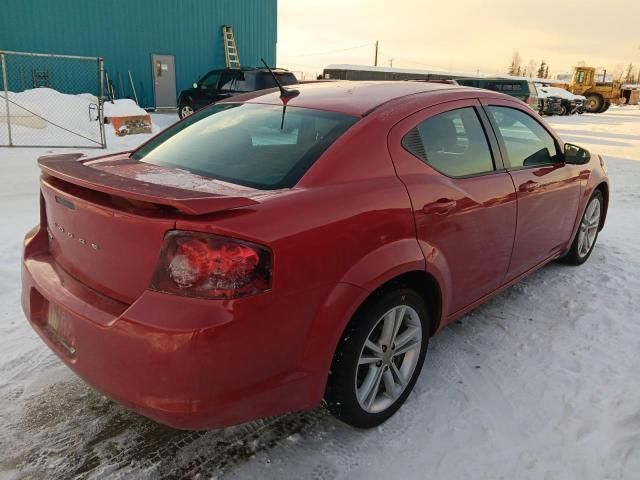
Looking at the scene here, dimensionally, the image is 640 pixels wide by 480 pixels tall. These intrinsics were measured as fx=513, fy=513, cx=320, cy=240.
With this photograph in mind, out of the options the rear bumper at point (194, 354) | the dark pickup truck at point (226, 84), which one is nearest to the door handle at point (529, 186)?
the rear bumper at point (194, 354)

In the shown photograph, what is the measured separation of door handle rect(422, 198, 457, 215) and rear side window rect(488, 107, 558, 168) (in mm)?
869

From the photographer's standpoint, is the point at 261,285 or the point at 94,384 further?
the point at 94,384

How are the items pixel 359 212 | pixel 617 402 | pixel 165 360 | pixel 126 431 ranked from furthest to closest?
pixel 617 402
pixel 126 431
pixel 359 212
pixel 165 360

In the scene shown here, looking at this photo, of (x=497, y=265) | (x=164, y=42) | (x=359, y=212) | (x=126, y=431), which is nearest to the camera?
(x=359, y=212)

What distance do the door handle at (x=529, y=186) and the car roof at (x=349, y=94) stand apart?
71 cm

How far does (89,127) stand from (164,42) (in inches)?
324

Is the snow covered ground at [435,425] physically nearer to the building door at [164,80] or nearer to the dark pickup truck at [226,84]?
the dark pickup truck at [226,84]

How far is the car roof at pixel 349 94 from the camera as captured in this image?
2.64 m

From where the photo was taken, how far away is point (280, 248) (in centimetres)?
184

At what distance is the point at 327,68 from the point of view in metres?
35.0

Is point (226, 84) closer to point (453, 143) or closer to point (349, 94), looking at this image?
point (349, 94)

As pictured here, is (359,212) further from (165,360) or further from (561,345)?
(561,345)

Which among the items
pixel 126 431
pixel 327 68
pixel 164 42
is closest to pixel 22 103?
pixel 164 42

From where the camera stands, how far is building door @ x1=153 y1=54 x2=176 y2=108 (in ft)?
63.5
